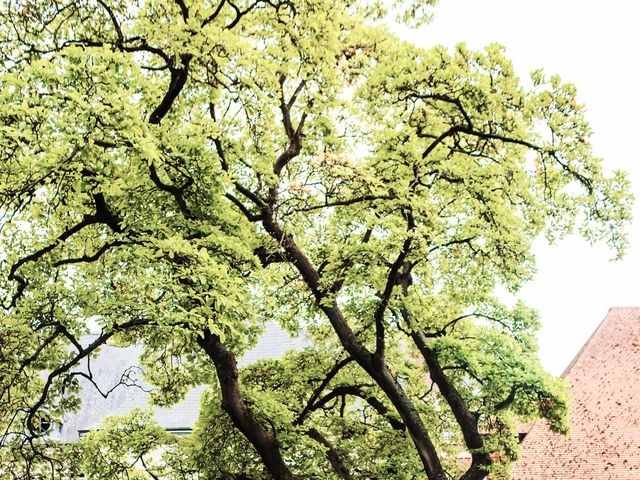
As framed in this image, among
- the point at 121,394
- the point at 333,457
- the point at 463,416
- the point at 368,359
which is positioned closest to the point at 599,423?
the point at 463,416

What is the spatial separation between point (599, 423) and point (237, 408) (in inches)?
461

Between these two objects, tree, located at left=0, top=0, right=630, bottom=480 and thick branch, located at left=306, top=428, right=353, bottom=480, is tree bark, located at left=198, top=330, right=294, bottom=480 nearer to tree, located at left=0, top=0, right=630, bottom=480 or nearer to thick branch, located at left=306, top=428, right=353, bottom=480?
tree, located at left=0, top=0, right=630, bottom=480

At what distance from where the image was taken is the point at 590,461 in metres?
A: 15.8

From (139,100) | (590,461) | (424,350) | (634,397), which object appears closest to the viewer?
(139,100)

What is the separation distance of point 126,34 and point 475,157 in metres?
6.31

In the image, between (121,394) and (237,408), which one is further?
(121,394)

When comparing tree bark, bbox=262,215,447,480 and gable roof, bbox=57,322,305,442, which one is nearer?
tree bark, bbox=262,215,447,480

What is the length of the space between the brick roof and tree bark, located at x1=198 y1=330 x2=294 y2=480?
8782 millimetres

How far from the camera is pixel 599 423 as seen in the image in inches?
665

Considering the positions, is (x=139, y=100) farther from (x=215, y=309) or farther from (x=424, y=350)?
(x=424, y=350)

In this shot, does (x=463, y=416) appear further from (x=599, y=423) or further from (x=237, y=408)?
(x=599, y=423)

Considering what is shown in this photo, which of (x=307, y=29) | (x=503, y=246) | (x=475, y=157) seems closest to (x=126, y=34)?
(x=307, y=29)

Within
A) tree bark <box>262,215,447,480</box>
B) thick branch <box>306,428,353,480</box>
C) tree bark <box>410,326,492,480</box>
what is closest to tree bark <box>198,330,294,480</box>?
thick branch <box>306,428,353,480</box>

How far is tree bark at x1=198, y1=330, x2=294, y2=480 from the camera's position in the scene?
9.47m
